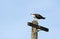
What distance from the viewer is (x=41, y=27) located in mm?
15055

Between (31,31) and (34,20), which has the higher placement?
(34,20)

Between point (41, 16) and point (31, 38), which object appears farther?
point (41, 16)

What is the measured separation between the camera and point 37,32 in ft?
48.4

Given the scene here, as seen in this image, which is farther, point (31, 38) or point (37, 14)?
point (37, 14)

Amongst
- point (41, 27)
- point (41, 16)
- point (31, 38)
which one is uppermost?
point (41, 16)

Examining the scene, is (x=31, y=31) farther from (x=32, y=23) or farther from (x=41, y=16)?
(x=41, y=16)

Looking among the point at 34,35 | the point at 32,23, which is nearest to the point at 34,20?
the point at 32,23

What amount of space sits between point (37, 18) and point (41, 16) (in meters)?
0.38

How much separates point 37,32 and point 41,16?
1.50 meters

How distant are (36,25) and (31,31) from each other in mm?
638

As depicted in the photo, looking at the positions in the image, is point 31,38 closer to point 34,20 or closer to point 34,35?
point 34,35

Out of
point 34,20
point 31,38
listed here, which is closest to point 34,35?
point 31,38

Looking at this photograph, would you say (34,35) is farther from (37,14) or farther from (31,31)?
(37,14)

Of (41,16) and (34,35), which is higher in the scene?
(41,16)
